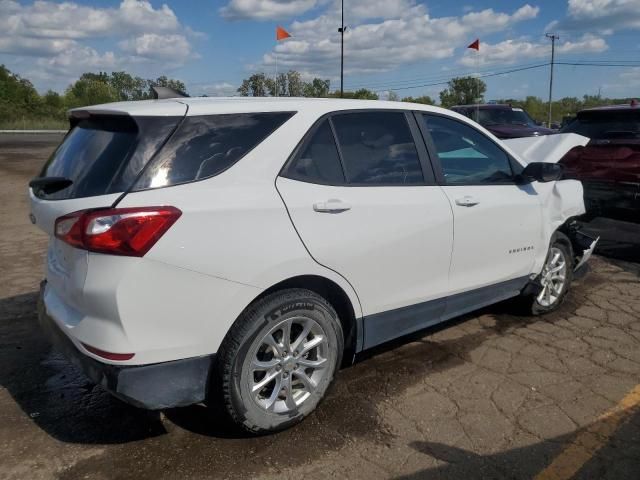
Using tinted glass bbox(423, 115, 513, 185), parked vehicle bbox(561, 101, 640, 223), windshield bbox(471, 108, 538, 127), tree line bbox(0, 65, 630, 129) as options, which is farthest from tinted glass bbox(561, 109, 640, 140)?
tree line bbox(0, 65, 630, 129)

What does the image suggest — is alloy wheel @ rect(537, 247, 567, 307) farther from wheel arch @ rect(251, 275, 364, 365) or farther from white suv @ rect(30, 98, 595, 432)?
wheel arch @ rect(251, 275, 364, 365)

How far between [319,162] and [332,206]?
27 cm

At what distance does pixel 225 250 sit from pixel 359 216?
0.85m

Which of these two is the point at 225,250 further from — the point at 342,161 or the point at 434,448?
the point at 434,448

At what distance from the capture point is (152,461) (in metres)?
2.75

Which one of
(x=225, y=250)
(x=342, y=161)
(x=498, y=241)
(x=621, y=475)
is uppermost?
(x=342, y=161)

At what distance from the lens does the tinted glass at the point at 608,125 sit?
6.82m

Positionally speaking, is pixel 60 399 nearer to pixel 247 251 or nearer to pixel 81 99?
pixel 247 251

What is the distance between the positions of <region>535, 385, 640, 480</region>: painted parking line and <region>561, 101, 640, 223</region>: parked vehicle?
380cm

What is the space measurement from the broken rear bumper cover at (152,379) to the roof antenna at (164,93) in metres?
1.49

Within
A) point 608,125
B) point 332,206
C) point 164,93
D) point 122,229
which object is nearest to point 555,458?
point 332,206

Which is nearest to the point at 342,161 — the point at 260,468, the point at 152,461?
the point at 260,468

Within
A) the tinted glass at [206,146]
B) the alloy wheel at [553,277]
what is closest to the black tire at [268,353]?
the tinted glass at [206,146]

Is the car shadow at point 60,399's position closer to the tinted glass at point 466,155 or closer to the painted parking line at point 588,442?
the painted parking line at point 588,442
